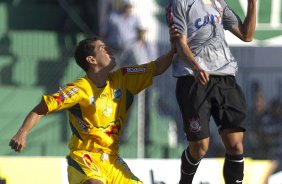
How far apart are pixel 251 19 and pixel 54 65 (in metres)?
4.56

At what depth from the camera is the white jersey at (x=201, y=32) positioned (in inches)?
245

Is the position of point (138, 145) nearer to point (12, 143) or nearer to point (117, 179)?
point (117, 179)

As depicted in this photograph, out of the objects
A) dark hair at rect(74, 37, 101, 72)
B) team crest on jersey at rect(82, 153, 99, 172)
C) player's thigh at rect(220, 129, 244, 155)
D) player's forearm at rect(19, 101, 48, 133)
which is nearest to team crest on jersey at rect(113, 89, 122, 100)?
dark hair at rect(74, 37, 101, 72)

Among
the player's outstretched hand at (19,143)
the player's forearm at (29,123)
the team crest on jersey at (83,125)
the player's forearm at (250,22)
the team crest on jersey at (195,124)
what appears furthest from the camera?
the team crest on jersey at (83,125)

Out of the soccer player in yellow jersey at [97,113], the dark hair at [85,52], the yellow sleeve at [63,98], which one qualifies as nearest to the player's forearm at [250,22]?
the soccer player in yellow jersey at [97,113]

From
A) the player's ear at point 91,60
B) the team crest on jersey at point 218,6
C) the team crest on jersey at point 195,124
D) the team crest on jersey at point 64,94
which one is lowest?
the team crest on jersey at point 195,124

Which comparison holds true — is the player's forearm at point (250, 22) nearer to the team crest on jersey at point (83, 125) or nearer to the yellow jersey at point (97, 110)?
the yellow jersey at point (97, 110)

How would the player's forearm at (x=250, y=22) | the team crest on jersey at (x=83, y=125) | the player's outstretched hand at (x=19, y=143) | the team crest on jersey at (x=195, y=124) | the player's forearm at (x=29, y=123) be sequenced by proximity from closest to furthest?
the player's outstretched hand at (x=19, y=143)
the player's forearm at (x=29, y=123)
the team crest on jersey at (x=195, y=124)
the player's forearm at (x=250, y=22)
the team crest on jersey at (x=83, y=125)

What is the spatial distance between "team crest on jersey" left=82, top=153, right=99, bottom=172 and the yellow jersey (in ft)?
0.18

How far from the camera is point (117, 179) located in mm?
6395

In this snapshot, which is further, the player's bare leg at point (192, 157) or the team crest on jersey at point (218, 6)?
the team crest on jersey at point (218, 6)

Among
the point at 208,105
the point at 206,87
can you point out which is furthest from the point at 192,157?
the point at 206,87

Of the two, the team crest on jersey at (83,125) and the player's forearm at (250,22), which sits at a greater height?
the player's forearm at (250,22)

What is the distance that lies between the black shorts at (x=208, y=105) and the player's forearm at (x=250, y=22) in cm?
40
